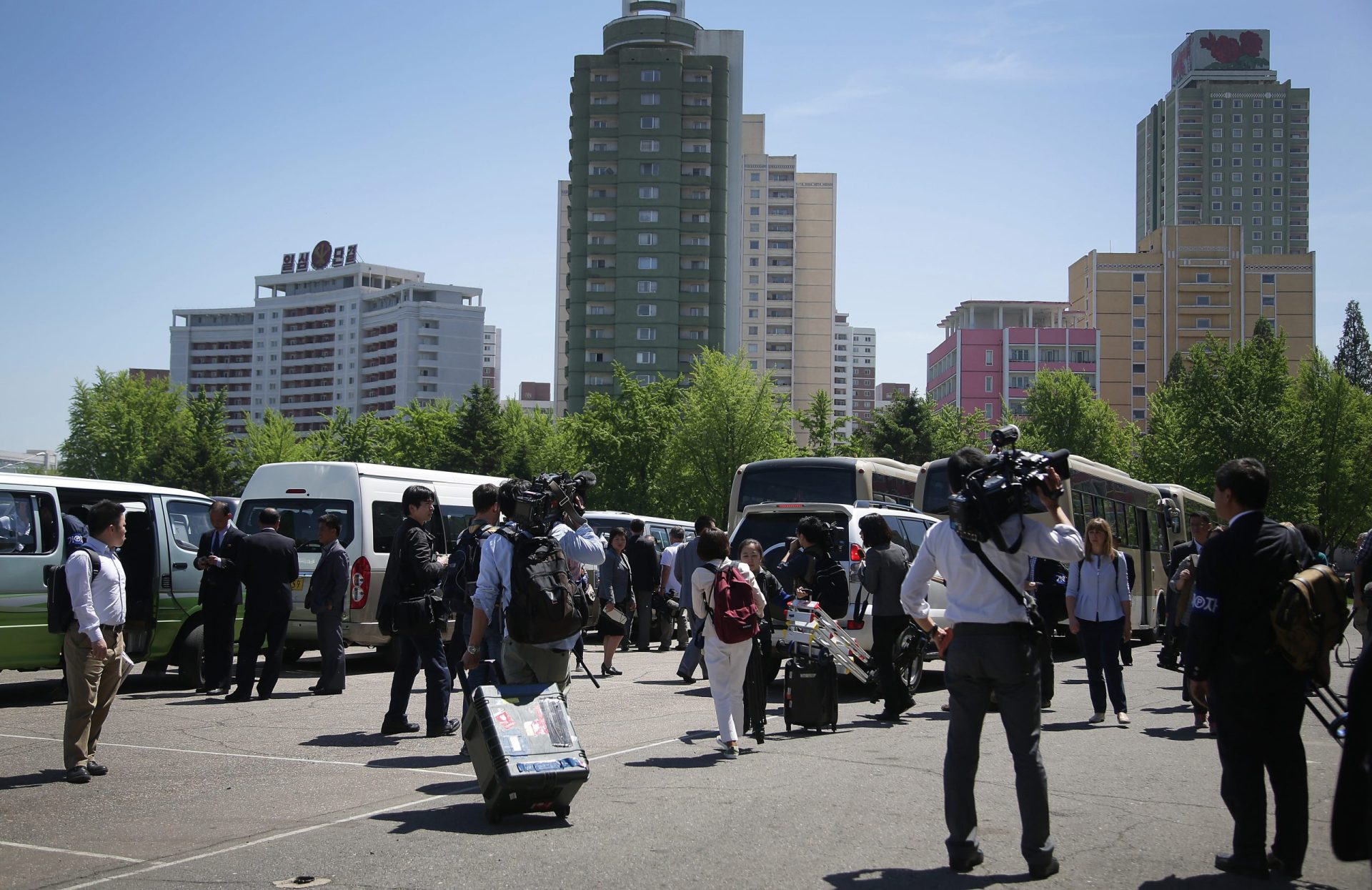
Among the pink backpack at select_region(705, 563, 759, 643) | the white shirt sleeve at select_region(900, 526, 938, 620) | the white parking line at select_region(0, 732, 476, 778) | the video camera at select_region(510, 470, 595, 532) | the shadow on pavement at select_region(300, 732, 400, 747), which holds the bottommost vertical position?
the shadow on pavement at select_region(300, 732, 400, 747)

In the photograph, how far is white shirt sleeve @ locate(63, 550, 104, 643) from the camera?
25.3 feet

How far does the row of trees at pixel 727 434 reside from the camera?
51312 mm

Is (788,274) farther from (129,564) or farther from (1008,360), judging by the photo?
(129,564)

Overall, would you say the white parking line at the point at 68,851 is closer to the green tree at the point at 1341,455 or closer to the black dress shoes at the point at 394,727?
the black dress shoes at the point at 394,727

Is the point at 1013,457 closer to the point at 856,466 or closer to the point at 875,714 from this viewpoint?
the point at 875,714

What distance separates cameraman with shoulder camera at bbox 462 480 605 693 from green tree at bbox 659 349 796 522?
152 feet

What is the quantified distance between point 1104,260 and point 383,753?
145m

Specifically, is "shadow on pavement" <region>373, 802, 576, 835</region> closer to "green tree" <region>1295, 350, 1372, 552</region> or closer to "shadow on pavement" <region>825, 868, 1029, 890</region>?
"shadow on pavement" <region>825, 868, 1029, 890</region>

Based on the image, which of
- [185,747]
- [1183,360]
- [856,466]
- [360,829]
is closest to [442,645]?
[185,747]

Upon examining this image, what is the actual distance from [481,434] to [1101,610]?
66.2 m

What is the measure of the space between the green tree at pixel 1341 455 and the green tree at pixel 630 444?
29494 millimetres

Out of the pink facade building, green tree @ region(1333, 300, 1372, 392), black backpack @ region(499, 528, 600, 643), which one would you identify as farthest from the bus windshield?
the pink facade building

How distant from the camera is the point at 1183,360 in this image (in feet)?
368

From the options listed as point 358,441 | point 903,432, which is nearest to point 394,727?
point 903,432
